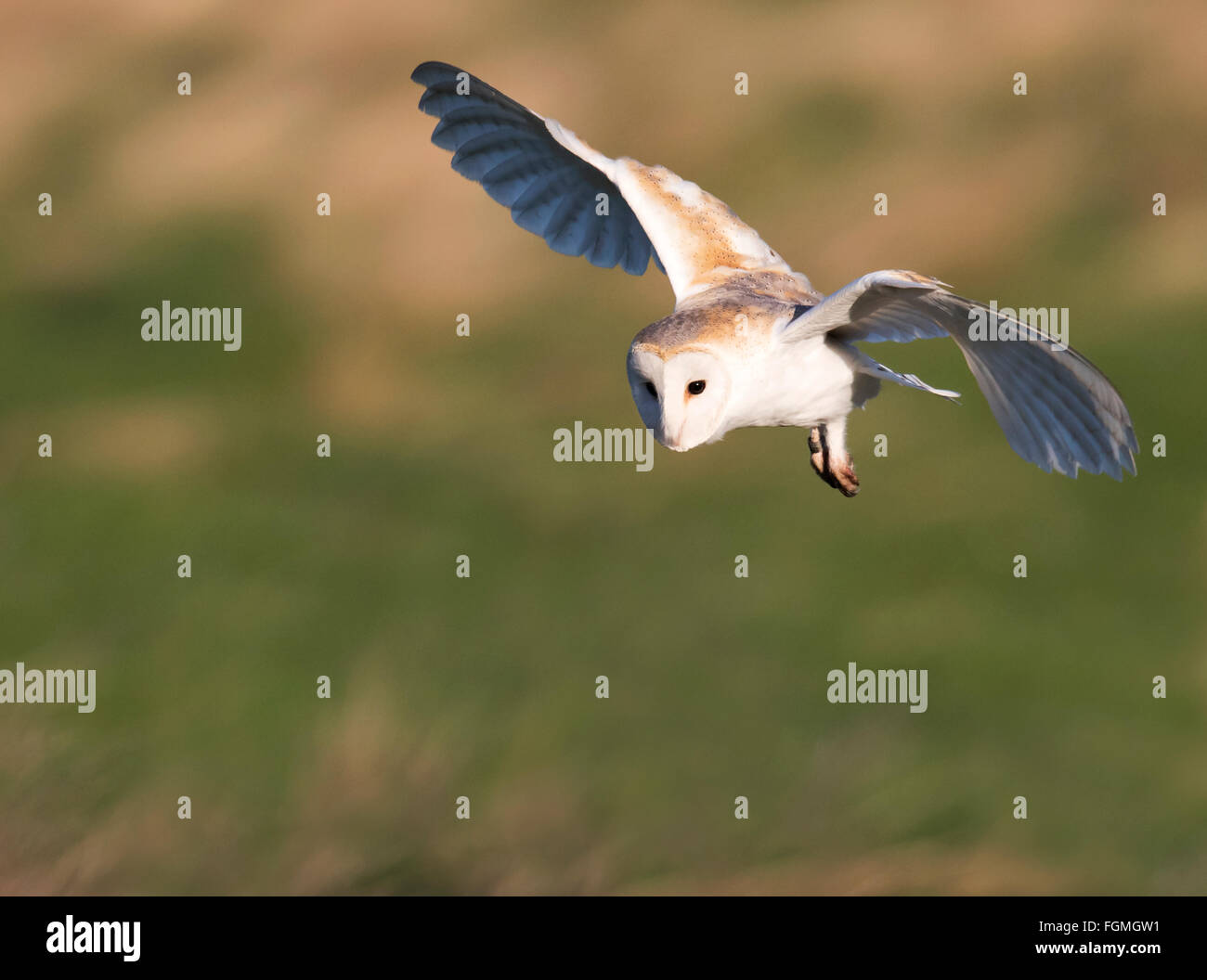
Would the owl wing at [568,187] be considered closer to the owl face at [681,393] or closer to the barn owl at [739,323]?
the barn owl at [739,323]

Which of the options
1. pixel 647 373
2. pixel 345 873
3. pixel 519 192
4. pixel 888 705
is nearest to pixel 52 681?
pixel 345 873

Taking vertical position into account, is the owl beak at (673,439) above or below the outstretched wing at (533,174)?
below

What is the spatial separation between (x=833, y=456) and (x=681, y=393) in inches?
44.6

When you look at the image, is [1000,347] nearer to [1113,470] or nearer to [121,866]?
[1113,470]

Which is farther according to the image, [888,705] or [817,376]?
[888,705]

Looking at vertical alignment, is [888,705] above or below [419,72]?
below

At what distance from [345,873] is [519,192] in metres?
16.3

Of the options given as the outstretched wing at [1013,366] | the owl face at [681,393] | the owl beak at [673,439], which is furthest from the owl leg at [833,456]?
the owl beak at [673,439]

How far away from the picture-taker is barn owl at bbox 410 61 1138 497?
4191mm

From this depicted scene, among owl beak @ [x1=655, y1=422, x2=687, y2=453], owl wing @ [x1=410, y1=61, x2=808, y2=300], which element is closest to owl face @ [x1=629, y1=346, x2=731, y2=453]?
owl beak @ [x1=655, y1=422, x2=687, y2=453]

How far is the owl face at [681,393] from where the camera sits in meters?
4.13

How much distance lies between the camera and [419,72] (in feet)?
18.6

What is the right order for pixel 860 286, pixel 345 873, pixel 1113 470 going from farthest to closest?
1. pixel 345 873
2. pixel 1113 470
3. pixel 860 286

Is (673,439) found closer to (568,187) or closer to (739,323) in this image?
(739,323)
